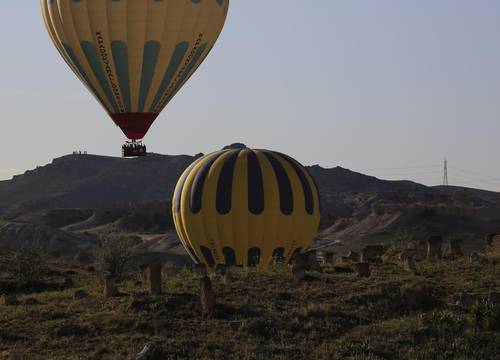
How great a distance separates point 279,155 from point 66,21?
11.6 m

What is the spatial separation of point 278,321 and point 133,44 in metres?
26.2

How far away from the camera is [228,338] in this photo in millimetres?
23594

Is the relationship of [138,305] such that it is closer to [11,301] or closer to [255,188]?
[11,301]

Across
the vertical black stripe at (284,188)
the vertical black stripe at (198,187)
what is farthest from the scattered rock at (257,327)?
the vertical black stripe at (284,188)

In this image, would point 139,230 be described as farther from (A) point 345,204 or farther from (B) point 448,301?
(B) point 448,301

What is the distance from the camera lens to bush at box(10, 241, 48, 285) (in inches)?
1524

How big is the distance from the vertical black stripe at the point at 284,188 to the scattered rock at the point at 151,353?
21.4 metres

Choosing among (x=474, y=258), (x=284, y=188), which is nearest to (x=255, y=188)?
(x=284, y=188)

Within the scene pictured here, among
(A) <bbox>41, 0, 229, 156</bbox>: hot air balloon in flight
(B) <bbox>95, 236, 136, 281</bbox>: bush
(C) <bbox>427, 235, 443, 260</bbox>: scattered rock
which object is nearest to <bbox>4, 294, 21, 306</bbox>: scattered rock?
(B) <bbox>95, 236, 136, 281</bbox>: bush

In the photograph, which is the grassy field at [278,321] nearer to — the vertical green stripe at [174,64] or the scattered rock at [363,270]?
the scattered rock at [363,270]

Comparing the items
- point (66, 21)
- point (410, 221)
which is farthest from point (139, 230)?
point (66, 21)

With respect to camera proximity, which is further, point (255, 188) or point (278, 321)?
point (255, 188)

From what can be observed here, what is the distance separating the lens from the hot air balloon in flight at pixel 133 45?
47750 millimetres

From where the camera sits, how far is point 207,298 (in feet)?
83.4
